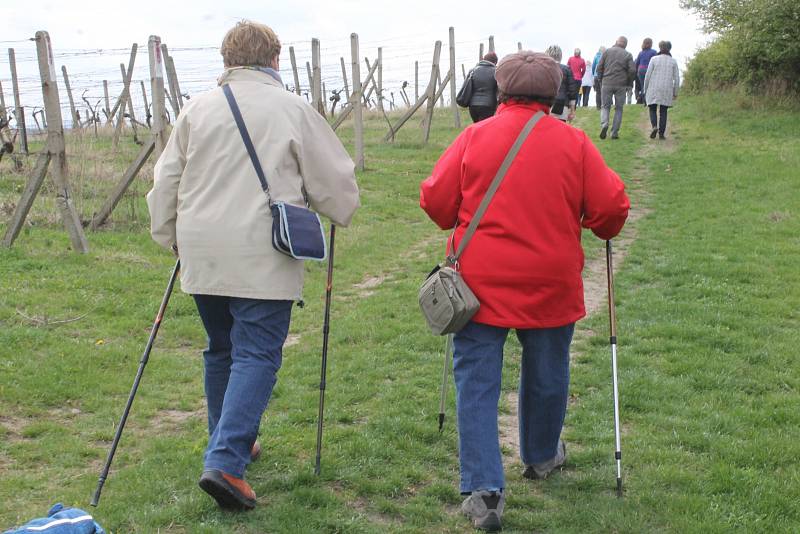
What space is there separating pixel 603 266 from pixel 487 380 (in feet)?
19.6

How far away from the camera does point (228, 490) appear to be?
390 cm

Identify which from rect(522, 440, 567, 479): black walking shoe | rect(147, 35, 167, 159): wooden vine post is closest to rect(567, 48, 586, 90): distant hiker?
rect(147, 35, 167, 159): wooden vine post

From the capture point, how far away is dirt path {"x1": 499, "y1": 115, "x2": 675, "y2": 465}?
5.17m

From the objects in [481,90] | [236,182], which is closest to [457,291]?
[236,182]

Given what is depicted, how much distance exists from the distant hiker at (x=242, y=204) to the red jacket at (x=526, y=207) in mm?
615

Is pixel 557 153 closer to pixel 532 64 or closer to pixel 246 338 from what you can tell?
pixel 532 64

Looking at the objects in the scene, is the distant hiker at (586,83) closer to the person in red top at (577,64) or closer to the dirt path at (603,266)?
the person in red top at (577,64)

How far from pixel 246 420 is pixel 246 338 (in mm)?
355

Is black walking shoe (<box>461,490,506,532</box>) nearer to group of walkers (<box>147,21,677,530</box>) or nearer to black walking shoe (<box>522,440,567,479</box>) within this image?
group of walkers (<box>147,21,677,530</box>)

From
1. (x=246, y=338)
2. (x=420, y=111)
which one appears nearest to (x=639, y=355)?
(x=246, y=338)

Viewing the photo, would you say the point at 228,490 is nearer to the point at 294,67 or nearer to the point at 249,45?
the point at 249,45

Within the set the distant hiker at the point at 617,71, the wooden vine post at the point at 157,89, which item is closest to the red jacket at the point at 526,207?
the wooden vine post at the point at 157,89

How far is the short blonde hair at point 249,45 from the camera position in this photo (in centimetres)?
405

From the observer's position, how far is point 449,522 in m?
4.05
